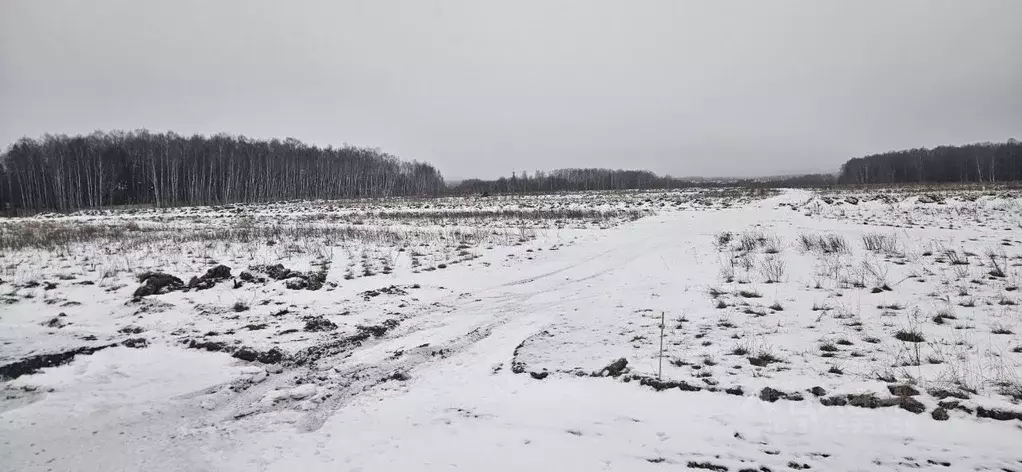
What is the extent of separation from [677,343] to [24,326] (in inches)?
418

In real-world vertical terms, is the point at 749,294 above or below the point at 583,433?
above

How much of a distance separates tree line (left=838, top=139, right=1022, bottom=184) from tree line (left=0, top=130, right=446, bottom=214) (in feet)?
347

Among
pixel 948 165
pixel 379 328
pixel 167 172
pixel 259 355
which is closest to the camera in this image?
pixel 259 355

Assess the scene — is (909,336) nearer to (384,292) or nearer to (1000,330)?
(1000,330)

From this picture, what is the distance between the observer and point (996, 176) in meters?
79.2

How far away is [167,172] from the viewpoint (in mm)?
63219

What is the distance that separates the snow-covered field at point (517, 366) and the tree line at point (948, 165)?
307 ft

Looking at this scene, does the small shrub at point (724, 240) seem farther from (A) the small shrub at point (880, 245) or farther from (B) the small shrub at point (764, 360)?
(B) the small shrub at point (764, 360)

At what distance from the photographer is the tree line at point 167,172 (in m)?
56.2

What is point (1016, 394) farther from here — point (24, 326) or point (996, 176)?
point (996, 176)

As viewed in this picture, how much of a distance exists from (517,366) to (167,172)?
251ft

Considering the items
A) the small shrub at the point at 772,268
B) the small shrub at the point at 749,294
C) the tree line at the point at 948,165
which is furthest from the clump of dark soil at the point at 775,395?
the tree line at the point at 948,165

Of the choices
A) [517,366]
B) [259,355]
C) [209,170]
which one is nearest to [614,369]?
[517,366]

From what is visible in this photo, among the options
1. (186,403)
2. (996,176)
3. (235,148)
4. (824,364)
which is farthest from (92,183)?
(996,176)
